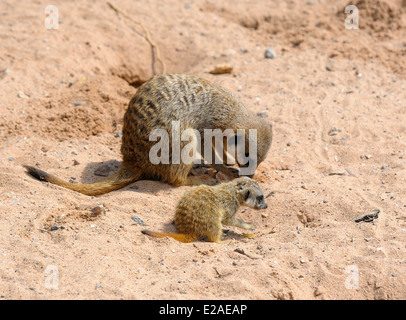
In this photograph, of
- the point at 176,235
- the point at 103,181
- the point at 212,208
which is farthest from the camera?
the point at 103,181

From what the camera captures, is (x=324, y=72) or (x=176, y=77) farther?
(x=324, y=72)

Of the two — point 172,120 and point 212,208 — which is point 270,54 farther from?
point 212,208

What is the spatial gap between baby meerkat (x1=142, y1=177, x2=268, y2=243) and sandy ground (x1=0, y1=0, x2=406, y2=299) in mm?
130

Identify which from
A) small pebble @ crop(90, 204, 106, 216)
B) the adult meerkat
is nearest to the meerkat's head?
the adult meerkat

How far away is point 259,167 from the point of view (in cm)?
520

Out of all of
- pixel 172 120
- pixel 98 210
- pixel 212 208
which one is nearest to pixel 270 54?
pixel 172 120

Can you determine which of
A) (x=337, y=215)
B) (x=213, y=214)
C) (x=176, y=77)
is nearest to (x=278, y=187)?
(x=337, y=215)

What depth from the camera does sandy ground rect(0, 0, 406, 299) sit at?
344 centimetres

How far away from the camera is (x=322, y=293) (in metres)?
3.37

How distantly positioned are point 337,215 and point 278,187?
2.28 ft

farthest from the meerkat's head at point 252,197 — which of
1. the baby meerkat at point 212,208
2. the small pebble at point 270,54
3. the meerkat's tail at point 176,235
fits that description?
the small pebble at point 270,54

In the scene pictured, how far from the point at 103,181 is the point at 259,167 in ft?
5.00

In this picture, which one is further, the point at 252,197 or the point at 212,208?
the point at 252,197

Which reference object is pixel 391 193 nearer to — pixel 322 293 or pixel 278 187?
pixel 278 187
